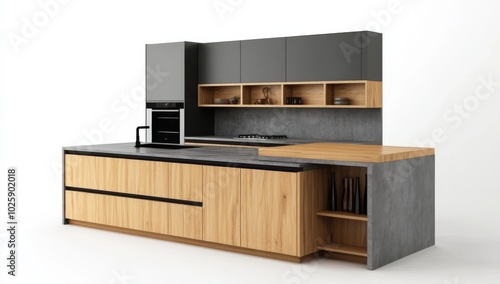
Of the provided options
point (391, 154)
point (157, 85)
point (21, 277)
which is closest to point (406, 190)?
point (391, 154)

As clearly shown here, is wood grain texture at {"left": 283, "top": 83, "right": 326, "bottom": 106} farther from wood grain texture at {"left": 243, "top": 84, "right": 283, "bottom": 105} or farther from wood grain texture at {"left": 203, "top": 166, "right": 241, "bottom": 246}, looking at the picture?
wood grain texture at {"left": 203, "top": 166, "right": 241, "bottom": 246}

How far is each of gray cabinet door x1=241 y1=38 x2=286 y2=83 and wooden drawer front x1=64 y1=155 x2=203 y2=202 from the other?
244cm

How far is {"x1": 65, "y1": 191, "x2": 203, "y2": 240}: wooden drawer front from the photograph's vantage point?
255 inches

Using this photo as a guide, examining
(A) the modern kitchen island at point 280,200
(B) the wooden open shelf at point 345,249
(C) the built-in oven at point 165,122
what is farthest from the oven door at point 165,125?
(B) the wooden open shelf at point 345,249

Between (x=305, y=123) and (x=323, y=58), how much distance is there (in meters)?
1.00

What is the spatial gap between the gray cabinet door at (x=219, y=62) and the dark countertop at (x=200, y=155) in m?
1.86

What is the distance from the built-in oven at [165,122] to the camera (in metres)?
9.38

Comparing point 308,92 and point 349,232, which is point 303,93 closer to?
point 308,92

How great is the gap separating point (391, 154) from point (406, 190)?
1.44 feet

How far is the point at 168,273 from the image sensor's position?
18.1ft

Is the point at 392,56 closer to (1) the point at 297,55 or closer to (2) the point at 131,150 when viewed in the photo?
(1) the point at 297,55

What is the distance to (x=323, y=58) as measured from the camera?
27.0 feet

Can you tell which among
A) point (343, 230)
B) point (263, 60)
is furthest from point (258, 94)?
point (343, 230)

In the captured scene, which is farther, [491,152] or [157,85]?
[157,85]
